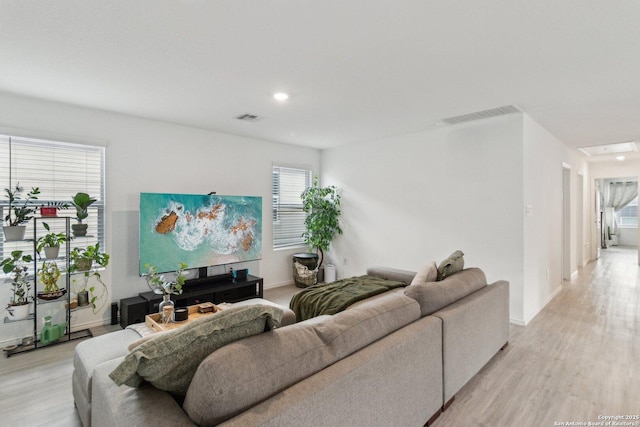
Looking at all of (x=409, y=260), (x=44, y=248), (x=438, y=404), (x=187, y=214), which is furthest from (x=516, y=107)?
(x=44, y=248)

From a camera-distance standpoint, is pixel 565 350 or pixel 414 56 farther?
pixel 565 350

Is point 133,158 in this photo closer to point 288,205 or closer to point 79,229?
point 79,229

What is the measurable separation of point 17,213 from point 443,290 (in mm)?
3777

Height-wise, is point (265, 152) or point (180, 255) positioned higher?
point (265, 152)

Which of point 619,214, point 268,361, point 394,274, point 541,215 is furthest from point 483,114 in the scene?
point 619,214

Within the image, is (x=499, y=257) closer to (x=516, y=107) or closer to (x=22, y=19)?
(x=516, y=107)

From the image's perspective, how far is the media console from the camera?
3.55 metres

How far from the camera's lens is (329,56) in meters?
2.34

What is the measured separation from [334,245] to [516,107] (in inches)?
138

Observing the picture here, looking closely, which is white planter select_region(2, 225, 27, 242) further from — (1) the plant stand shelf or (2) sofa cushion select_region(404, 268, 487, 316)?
(2) sofa cushion select_region(404, 268, 487, 316)

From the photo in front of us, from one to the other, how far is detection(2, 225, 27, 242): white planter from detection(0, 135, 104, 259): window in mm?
211

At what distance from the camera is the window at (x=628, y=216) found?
10344 millimetres

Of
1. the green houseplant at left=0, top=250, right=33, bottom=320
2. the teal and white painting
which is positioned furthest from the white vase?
the teal and white painting

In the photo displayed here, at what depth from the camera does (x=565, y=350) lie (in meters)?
2.99
